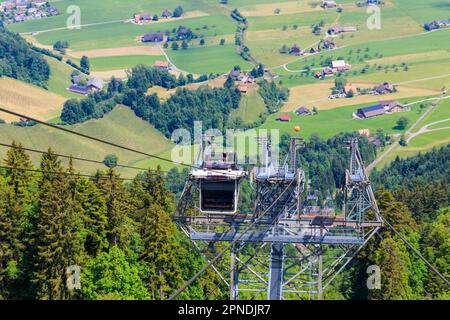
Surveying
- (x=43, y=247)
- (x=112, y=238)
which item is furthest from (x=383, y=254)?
(x=43, y=247)

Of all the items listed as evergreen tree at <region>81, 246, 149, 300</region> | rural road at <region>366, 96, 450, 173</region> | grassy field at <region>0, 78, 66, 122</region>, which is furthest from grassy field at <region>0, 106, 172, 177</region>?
evergreen tree at <region>81, 246, 149, 300</region>

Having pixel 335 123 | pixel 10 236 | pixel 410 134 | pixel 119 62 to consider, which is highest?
pixel 119 62

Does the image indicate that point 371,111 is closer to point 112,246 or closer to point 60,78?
point 60,78

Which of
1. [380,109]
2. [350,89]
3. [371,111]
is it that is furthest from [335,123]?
[350,89]

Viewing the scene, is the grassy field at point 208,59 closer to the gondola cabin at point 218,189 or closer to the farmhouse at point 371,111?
the farmhouse at point 371,111

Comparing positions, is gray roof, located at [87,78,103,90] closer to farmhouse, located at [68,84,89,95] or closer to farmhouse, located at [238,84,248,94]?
farmhouse, located at [68,84,89,95]
